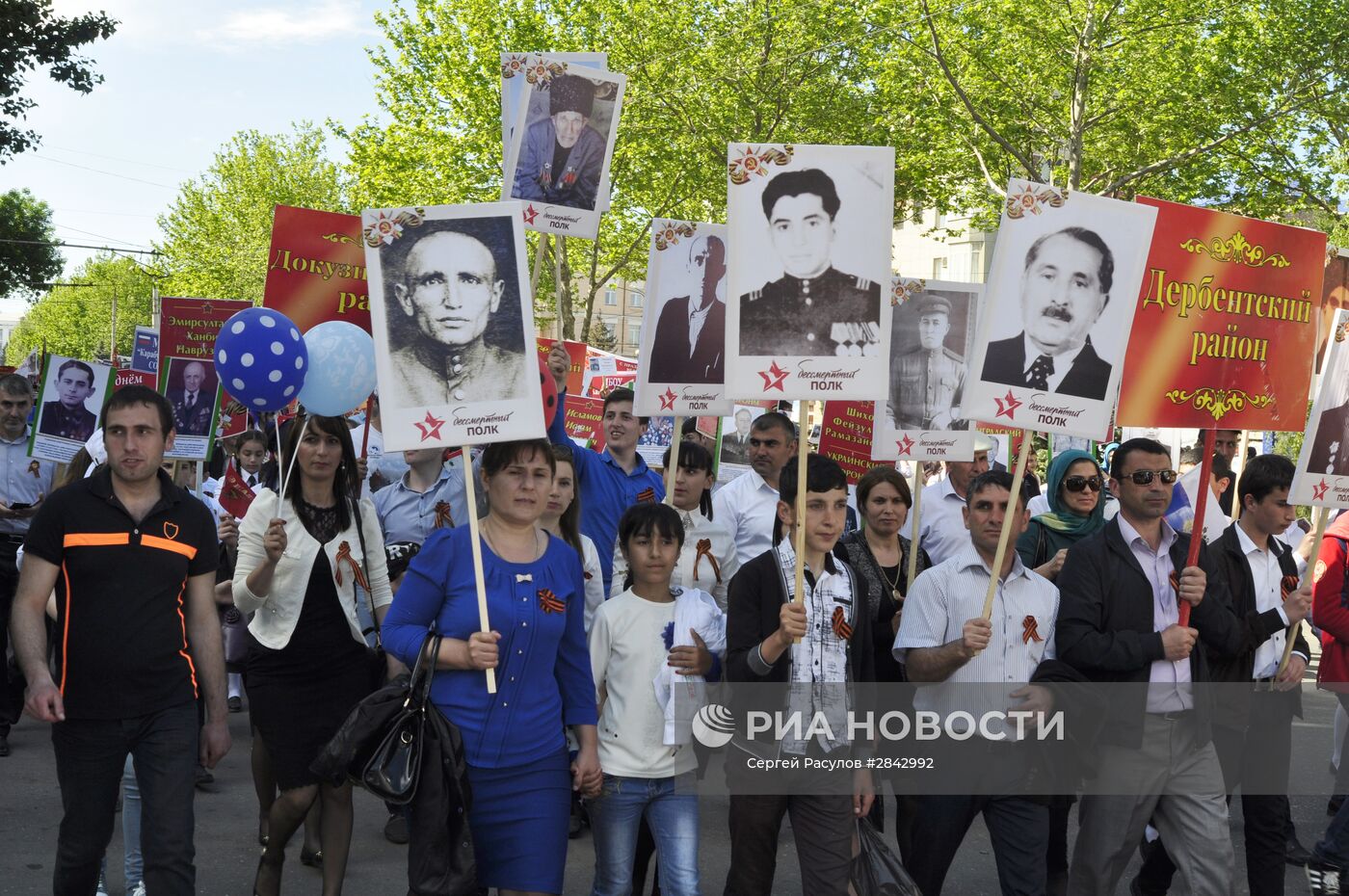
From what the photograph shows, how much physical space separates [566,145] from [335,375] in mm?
1811

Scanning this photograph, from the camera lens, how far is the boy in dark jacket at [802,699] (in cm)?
477

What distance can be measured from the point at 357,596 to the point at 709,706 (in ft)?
5.14

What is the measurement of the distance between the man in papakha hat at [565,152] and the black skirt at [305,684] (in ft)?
8.47

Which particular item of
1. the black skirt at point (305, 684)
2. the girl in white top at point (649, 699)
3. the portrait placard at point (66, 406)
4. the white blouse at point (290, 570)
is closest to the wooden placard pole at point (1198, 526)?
the girl in white top at point (649, 699)

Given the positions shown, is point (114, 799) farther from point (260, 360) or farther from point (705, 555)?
point (705, 555)

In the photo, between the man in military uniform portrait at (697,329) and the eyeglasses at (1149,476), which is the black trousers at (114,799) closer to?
the man in military uniform portrait at (697,329)

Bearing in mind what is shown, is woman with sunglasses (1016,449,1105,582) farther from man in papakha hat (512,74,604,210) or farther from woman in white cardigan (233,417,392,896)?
woman in white cardigan (233,417,392,896)

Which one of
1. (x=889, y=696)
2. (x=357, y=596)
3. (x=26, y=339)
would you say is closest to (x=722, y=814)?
(x=889, y=696)

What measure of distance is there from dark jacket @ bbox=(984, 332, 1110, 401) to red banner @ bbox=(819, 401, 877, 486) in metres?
3.88

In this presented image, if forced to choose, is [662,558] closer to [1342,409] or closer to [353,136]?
[1342,409]

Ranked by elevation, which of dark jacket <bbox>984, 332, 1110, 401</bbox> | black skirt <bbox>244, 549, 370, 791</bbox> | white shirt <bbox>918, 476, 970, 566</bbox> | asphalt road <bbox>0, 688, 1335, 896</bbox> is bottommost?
asphalt road <bbox>0, 688, 1335, 896</bbox>

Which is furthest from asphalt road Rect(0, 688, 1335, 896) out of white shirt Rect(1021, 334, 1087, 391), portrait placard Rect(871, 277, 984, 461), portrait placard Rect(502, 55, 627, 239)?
portrait placard Rect(502, 55, 627, 239)

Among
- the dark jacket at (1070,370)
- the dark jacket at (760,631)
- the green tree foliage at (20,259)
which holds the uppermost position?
the green tree foliage at (20,259)

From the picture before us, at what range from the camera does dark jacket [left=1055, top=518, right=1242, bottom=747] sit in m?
5.13
